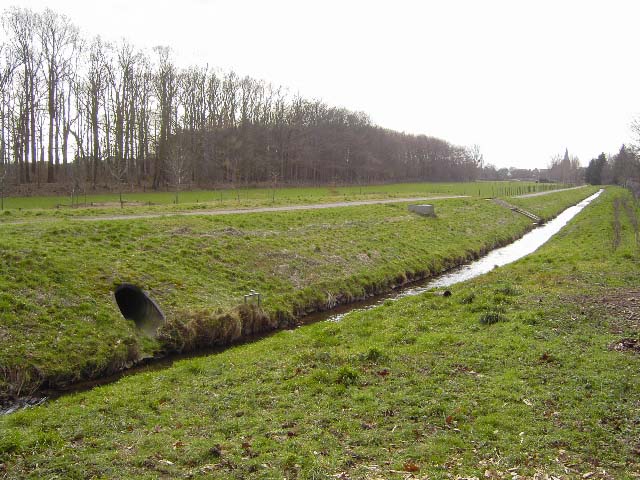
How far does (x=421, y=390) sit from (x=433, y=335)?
3309mm

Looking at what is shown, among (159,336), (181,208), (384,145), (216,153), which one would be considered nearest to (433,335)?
(159,336)

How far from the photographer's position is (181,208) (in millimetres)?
30578

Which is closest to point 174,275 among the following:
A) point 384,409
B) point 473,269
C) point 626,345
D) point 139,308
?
point 139,308

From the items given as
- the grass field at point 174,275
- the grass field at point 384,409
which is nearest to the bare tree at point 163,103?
the grass field at point 174,275

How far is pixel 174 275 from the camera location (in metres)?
17.6

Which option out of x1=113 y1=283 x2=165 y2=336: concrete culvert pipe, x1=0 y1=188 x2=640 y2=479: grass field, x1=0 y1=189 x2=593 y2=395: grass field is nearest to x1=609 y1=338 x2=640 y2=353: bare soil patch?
x1=0 y1=188 x2=640 y2=479: grass field

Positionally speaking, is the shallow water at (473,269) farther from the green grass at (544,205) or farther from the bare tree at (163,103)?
the bare tree at (163,103)

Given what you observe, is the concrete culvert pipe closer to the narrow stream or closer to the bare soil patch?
the narrow stream

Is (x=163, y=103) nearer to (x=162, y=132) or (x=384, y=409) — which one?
(x=162, y=132)

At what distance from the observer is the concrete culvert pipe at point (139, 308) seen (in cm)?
1488

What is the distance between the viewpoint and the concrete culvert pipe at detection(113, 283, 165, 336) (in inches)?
586

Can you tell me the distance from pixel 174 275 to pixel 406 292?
998 cm

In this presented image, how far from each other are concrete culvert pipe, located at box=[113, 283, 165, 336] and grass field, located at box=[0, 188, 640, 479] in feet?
9.38

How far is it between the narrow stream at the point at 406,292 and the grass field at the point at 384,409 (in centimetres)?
108
